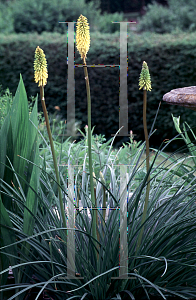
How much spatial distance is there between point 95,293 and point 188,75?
5.23m

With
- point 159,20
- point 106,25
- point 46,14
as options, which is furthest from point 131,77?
point 159,20

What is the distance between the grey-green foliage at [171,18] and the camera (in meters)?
10.5

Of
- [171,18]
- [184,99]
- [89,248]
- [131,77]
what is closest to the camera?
[89,248]

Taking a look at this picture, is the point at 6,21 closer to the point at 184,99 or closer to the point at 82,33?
the point at 184,99

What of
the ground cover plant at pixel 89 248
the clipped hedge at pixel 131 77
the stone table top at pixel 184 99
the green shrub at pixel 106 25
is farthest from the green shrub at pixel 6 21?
the ground cover plant at pixel 89 248

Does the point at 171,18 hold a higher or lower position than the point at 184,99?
higher

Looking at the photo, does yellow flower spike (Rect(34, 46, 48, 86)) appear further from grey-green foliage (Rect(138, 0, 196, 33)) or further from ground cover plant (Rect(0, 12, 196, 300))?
grey-green foliage (Rect(138, 0, 196, 33))

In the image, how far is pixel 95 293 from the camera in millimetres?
1409

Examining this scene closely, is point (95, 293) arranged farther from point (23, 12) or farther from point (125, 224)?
point (23, 12)

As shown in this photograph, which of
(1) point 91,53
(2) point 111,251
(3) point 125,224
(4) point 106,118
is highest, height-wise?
(1) point 91,53

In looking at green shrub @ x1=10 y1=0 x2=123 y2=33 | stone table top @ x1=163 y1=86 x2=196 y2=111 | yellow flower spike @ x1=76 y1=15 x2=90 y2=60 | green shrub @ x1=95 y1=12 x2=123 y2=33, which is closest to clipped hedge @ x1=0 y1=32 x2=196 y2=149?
stone table top @ x1=163 y1=86 x2=196 y2=111

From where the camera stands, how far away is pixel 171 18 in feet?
34.7

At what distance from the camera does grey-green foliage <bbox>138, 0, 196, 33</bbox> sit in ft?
34.4

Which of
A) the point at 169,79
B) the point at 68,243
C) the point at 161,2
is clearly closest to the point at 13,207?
the point at 68,243
